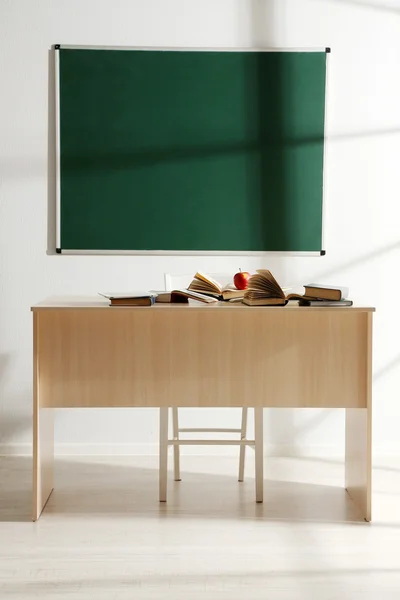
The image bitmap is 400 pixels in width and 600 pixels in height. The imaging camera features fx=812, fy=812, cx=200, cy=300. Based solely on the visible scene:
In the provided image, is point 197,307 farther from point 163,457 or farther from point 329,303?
point 163,457

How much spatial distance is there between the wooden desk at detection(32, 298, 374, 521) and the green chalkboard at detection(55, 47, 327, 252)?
3.74 feet

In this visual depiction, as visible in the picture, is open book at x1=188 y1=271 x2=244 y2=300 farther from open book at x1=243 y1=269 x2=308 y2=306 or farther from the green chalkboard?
the green chalkboard

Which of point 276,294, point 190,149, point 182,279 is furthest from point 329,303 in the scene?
point 190,149

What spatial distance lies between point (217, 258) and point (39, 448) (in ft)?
5.01

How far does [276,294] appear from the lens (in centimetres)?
322

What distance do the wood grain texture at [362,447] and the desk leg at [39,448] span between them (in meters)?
1.29

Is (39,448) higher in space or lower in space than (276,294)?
lower

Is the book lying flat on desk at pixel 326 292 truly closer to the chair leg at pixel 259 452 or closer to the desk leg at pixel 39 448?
the chair leg at pixel 259 452

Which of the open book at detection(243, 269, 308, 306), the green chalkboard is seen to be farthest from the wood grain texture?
the green chalkboard

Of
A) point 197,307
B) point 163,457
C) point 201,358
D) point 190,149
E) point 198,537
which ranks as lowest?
point 198,537

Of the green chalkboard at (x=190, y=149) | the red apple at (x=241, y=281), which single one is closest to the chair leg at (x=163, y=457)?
the red apple at (x=241, y=281)

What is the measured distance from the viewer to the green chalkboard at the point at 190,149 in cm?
421

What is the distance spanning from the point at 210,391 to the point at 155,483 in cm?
77

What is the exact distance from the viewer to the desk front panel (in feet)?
10.4
